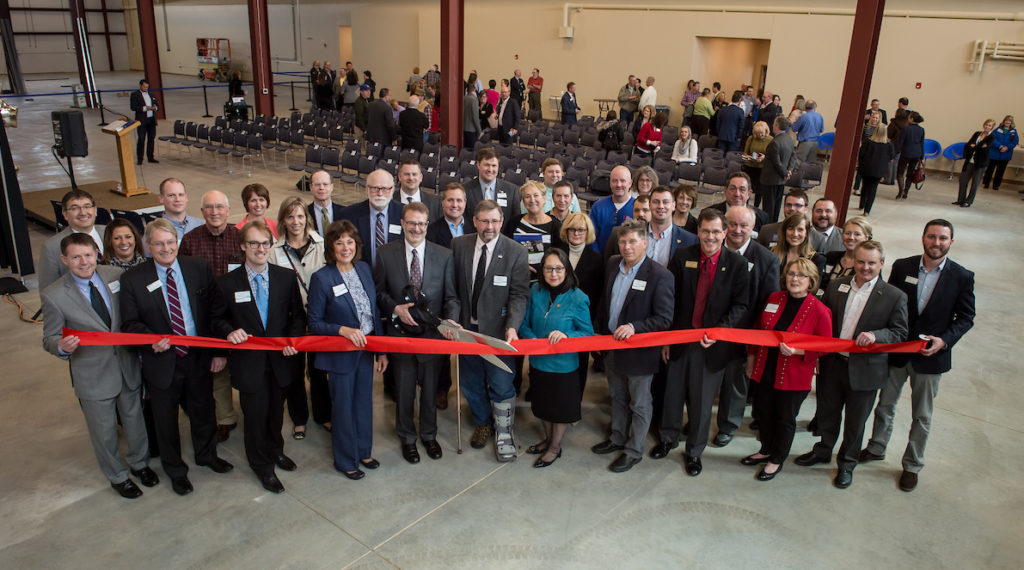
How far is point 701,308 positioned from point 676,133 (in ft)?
38.8

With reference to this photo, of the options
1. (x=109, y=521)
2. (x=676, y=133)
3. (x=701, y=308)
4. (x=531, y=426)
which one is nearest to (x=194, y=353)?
(x=109, y=521)

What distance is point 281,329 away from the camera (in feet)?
13.5

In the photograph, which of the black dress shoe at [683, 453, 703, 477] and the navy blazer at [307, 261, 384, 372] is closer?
the navy blazer at [307, 261, 384, 372]

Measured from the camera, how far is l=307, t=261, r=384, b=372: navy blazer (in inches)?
160

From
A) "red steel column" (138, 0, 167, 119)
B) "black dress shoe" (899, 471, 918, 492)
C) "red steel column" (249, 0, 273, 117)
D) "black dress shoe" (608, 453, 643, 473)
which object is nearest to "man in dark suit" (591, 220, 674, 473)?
"black dress shoe" (608, 453, 643, 473)

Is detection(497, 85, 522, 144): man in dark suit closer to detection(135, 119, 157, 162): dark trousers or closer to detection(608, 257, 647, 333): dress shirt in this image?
detection(135, 119, 157, 162): dark trousers

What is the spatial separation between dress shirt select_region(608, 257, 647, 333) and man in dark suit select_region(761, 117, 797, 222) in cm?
575

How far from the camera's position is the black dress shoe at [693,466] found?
448 cm

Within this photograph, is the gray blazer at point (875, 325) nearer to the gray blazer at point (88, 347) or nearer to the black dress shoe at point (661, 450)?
the black dress shoe at point (661, 450)

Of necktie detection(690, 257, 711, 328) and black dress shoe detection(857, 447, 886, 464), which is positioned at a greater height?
necktie detection(690, 257, 711, 328)

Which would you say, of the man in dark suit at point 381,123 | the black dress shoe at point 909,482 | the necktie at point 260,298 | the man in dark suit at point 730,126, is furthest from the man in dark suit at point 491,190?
the man in dark suit at point 730,126

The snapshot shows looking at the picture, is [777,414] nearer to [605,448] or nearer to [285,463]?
[605,448]

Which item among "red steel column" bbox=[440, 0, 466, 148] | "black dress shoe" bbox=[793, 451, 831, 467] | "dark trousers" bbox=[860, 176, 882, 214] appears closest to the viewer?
"black dress shoe" bbox=[793, 451, 831, 467]

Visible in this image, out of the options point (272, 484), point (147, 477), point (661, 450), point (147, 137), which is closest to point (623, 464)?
point (661, 450)
